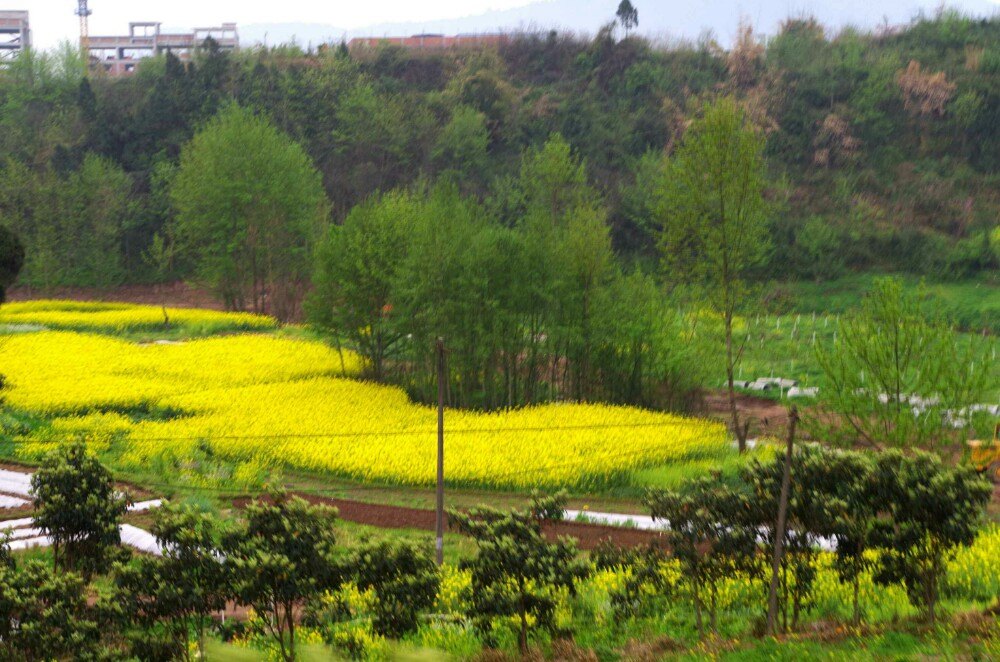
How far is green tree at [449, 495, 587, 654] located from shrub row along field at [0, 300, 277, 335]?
36.8m

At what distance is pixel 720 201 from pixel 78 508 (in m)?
20.6

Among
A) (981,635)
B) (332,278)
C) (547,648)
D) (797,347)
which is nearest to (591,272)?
(332,278)

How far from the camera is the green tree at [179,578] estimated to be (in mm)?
13953

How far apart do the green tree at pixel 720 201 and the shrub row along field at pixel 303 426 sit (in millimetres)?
4690

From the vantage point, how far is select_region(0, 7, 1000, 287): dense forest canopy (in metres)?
65.6

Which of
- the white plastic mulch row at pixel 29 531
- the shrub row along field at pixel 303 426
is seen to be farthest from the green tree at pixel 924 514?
the white plastic mulch row at pixel 29 531

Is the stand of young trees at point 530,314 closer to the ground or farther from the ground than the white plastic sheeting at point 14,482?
farther from the ground

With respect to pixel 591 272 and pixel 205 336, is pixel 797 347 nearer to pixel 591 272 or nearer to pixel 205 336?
pixel 591 272

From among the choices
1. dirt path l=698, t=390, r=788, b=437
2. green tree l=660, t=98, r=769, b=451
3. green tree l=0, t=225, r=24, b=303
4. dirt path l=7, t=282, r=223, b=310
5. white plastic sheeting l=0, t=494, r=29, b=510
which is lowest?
dirt path l=7, t=282, r=223, b=310

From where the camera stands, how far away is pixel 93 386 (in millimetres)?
35406

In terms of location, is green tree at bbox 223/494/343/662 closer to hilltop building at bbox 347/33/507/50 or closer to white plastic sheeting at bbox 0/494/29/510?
white plastic sheeting at bbox 0/494/29/510

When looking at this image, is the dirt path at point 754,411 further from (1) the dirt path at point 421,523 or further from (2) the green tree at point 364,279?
(2) the green tree at point 364,279

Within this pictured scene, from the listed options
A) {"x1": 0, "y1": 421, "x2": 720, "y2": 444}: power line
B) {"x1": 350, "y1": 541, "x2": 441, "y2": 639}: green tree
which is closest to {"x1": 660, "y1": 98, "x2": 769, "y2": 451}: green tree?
{"x1": 0, "y1": 421, "x2": 720, "y2": 444}: power line

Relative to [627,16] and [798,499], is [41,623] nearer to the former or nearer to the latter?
[798,499]
